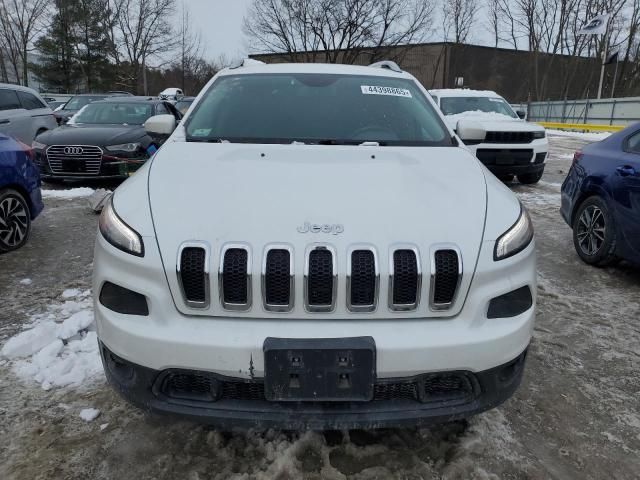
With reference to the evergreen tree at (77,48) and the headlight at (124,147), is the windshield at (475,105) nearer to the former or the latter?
the headlight at (124,147)

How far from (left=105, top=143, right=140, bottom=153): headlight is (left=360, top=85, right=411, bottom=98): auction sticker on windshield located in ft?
18.3

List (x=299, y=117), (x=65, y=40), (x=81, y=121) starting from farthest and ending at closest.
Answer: (x=65, y=40) → (x=81, y=121) → (x=299, y=117)

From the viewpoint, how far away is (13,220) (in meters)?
4.99

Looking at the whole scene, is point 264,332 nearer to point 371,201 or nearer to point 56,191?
point 371,201

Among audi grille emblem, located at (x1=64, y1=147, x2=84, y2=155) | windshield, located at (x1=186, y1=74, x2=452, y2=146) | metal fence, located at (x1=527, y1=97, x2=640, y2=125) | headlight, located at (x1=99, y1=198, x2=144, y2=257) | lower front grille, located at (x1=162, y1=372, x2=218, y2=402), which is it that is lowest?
metal fence, located at (x1=527, y1=97, x2=640, y2=125)

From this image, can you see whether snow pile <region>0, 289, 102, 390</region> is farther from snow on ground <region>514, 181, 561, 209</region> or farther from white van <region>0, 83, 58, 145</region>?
white van <region>0, 83, 58, 145</region>

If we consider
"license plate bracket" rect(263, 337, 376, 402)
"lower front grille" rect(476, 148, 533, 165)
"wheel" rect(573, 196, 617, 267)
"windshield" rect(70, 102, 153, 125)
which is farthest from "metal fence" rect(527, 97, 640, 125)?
"license plate bracket" rect(263, 337, 376, 402)

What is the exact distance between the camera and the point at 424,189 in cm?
222

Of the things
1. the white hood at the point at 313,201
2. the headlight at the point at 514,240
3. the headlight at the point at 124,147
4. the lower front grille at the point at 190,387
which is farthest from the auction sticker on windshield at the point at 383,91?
the headlight at the point at 124,147

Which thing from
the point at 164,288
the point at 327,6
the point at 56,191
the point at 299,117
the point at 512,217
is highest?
the point at 327,6

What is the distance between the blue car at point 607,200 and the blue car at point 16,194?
221 inches

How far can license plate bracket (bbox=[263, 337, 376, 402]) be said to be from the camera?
69.1 inches

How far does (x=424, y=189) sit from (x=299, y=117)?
3.76 feet

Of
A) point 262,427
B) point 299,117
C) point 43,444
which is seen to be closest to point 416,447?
point 262,427
